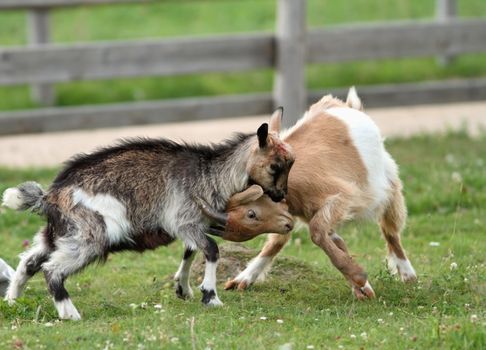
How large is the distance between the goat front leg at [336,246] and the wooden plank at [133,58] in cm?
588

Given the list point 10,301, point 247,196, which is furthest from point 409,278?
point 10,301

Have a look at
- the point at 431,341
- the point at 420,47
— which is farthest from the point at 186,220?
the point at 420,47

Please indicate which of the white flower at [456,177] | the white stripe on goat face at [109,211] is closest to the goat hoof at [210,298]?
the white stripe on goat face at [109,211]

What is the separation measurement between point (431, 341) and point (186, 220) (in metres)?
1.95

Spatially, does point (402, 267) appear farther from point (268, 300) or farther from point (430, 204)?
point (430, 204)

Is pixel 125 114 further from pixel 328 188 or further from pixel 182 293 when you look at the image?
pixel 328 188

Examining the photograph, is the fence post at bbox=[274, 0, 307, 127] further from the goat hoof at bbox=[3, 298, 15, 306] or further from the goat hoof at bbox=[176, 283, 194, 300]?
the goat hoof at bbox=[3, 298, 15, 306]

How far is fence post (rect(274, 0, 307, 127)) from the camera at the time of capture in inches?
500

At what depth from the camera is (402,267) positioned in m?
7.48

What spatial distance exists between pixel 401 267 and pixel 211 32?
11.6 meters

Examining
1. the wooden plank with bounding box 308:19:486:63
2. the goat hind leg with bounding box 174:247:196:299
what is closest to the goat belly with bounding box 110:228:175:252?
the goat hind leg with bounding box 174:247:196:299

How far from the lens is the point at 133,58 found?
12.3 metres

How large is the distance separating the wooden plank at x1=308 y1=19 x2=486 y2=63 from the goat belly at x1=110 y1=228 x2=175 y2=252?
6.42 meters

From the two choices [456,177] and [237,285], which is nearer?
[237,285]
